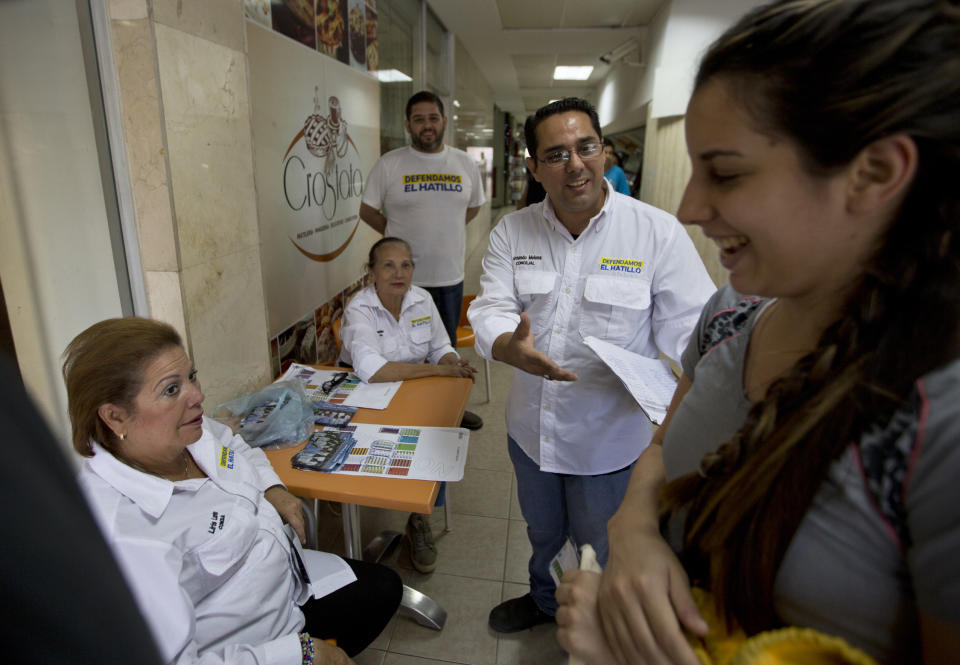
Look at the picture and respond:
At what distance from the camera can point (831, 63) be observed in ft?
1.64

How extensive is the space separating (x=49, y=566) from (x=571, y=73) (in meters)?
12.7

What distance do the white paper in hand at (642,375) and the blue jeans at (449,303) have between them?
223 cm

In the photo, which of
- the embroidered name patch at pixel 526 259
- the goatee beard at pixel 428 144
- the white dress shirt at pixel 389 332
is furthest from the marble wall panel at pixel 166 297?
the goatee beard at pixel 428 144

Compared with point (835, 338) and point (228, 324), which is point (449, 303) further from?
point (835, 338)

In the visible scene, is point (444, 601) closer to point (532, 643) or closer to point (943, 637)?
point (532, 643)

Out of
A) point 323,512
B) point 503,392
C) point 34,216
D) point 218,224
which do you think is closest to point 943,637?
point 34,216

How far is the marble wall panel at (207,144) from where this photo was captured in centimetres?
175

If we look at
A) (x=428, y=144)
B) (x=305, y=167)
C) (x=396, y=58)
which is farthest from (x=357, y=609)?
(x=396, y=58)

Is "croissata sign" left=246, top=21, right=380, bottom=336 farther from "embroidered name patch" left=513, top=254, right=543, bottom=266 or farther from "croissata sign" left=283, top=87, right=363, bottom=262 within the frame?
"embroidered name patch" left=513, top=254, right=543, bottom=266

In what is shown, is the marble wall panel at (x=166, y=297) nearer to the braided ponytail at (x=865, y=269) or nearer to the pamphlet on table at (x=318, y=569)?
the pamphlet on table at (x=318, y=569)

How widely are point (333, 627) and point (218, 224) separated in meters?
1.47

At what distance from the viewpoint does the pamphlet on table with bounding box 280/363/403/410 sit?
2193mm

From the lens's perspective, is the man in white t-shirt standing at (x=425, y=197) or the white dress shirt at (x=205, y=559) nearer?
the white dress shirt at (x=205, y=559)

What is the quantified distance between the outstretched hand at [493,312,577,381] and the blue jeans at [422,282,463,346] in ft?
7.38
